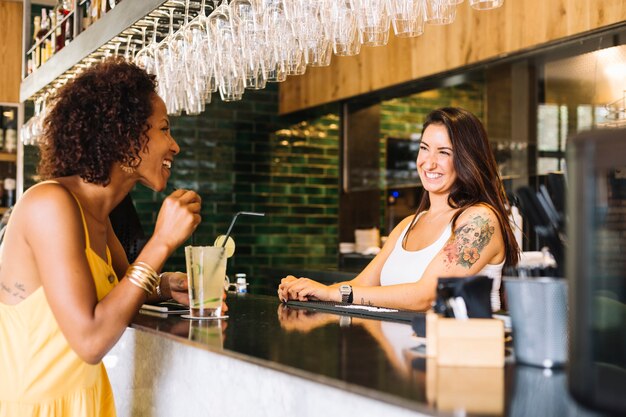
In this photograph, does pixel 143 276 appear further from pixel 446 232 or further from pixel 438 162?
pixel 438 162

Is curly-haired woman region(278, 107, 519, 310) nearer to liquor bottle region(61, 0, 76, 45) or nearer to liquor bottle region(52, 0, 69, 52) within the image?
liquor bottle region(61, 0, 76, 45)

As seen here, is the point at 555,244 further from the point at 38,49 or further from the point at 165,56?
the point at 38,49

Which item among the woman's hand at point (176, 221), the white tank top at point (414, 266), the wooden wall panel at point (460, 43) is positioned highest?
the wooden wall panel at point (460, 43)

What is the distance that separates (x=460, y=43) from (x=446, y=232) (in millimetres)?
2299

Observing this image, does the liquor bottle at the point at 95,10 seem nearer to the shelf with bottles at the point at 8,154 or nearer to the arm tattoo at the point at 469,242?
the arm tattoo at the point at 469,242

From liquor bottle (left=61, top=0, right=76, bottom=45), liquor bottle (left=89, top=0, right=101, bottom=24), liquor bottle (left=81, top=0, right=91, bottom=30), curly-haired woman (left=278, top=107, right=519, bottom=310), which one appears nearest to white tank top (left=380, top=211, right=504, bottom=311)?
curly-haired woman (left=278, top=107, right=519, bottom=310)

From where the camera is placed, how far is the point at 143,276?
→ 1649mm

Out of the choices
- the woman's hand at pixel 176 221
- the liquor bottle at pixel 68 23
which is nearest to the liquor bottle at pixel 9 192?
the liquor bottle at pixel 68 23

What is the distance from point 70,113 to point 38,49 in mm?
4325

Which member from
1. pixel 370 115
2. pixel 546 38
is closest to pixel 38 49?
pixel 370 115

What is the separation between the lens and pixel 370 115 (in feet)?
20.0

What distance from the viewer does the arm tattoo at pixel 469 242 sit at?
2371mm

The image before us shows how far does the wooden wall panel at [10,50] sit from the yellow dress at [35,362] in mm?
6254

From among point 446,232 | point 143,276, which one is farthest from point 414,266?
point 143,276
